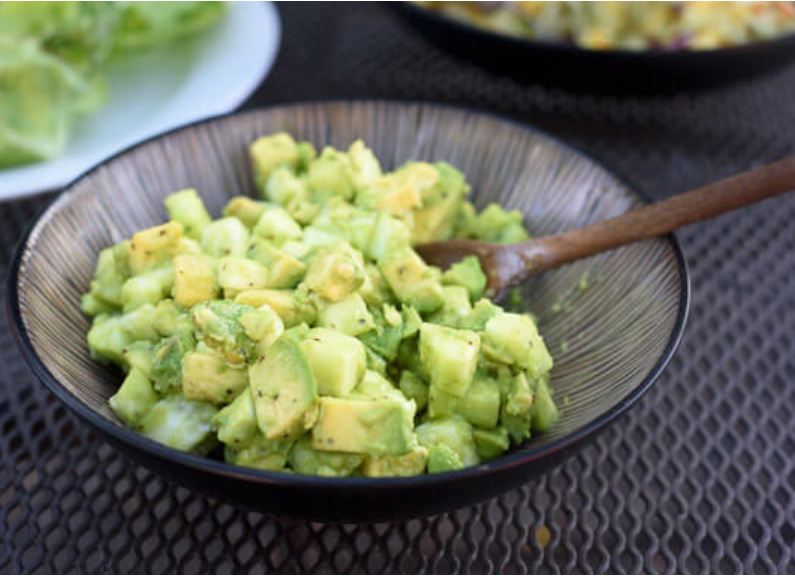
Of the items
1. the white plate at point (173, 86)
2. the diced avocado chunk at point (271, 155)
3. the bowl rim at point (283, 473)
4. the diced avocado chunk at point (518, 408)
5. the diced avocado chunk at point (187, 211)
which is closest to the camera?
the bowl rim at point (283, 473)

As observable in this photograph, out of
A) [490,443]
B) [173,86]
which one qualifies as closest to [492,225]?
[490,443]

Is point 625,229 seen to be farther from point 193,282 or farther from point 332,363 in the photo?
point 193,282

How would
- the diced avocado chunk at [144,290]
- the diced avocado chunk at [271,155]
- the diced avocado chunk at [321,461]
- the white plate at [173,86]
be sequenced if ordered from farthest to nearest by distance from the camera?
the white plate at [173,86] < the diced avocado chunk at [271,155] < the diced avocado chunk at [144,290] < the diced avocado chunk at [321,461]

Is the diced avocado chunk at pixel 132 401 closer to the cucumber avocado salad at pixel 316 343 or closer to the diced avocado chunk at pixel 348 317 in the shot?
the cucumber avocado salad at pixel 316 343

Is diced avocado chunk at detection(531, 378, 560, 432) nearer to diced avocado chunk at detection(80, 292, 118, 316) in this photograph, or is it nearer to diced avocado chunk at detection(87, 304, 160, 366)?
diced avocado chunk at detection(87, 304, 160, 366)

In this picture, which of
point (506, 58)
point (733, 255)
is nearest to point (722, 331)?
point (733, 255)

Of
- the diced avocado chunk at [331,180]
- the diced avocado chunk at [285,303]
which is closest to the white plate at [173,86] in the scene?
the diced avocado chunk at [331,180]

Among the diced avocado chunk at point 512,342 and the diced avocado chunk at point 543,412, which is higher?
the diced avocado chunk at point 512,342
